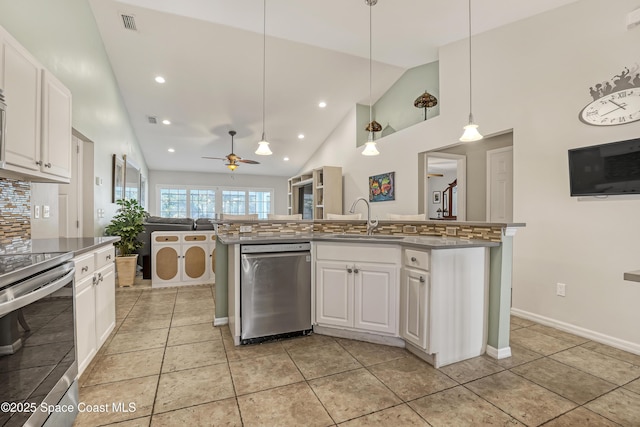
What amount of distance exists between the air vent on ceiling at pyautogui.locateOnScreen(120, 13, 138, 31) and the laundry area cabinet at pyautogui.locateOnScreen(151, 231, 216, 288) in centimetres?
275

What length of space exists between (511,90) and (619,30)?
0.90 m

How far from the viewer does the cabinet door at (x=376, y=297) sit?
2.36 metres

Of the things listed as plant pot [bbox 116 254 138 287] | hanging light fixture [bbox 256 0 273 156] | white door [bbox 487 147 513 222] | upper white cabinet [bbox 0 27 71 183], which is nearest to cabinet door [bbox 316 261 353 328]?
hanging light fixture [bbox 256 0 273 156]

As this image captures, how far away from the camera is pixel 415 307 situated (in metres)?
2.20

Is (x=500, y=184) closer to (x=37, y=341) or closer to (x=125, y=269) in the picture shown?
(x=37, y=341)

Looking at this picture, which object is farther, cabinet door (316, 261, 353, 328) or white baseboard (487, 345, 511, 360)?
cabinet door (316, 261, 353, 328)

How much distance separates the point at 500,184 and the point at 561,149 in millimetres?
1259

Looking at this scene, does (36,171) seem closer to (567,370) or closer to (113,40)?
(113,40)

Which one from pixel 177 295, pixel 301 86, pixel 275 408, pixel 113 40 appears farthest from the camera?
pixel 301 86

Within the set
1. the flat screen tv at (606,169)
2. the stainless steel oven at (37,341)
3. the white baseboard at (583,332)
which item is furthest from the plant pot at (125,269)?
the flat screen tv at (606,169)

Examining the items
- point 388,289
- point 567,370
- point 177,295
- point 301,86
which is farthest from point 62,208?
point 567,370

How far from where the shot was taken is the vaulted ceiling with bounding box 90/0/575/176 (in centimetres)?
341

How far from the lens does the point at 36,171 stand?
1.94m

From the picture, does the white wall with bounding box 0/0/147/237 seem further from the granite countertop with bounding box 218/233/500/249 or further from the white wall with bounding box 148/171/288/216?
the white wall with bounding box 148/171/288/216
